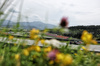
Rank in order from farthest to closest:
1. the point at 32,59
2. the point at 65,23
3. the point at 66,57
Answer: the point at 32,59 < the point at 65,23 < the point at 66,57

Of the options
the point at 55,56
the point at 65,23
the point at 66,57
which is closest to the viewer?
the point at 66,57

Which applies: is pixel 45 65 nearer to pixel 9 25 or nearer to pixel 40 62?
pixel 40 62

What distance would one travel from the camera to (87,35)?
1.02 m

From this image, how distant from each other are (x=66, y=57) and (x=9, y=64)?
21.2 inches

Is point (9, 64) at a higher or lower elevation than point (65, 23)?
lower

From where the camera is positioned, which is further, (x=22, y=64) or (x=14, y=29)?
(x=14, y=29)

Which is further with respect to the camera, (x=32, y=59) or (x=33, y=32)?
(x=32, y=59)

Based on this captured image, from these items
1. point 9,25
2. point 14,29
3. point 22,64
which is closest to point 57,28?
point 22,64

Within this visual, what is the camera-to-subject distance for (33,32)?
1.09 metres

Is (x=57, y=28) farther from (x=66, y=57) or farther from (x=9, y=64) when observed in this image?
(x=9, y=64)

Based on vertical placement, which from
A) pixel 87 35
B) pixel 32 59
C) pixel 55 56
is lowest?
pixel 32 59

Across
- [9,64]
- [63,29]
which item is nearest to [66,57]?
[63,29]

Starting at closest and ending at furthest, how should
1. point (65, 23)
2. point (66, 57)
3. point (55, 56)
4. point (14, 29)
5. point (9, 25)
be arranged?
1. point (66, 57)
2. point (55, 56)
3. point (65, 23)
4. point (14, 29)
5. point (9, 25)

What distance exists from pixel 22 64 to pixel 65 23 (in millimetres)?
558
